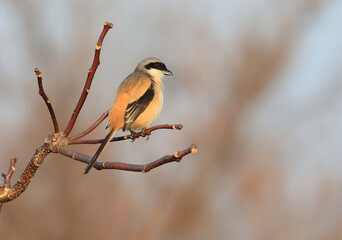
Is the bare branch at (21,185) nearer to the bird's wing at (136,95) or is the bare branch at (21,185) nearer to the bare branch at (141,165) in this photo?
the bare branch at (141,165)

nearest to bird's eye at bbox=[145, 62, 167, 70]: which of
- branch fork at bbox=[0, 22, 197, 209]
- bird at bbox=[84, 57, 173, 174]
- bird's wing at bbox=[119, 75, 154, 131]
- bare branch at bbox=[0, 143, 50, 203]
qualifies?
bird at bbox=[84, 57, 173, 174]

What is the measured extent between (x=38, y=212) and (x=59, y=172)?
2.22ft

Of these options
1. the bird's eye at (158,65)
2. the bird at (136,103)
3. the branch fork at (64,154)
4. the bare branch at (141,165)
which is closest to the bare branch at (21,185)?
Answer: the branch fork at (64,154)

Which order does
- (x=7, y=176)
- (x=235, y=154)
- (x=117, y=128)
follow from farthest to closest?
(x=235, y=154)
(x=117, y=128)
(x=7, y=176)

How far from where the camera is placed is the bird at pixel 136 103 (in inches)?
145

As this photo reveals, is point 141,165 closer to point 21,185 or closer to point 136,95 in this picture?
point 21,185

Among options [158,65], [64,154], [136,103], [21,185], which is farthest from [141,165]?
[158,65]

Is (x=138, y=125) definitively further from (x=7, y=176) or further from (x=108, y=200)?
(x=108, y=200)

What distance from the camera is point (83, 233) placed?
7535 mm

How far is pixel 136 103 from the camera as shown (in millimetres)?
3844

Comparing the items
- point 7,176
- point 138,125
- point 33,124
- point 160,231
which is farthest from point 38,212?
point 7,176

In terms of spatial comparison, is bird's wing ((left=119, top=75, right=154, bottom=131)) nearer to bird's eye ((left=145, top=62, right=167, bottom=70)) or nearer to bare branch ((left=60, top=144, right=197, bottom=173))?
bird's eye ((left=145, top=62, right=167, bottom=70))

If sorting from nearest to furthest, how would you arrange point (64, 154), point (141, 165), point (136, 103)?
point (141, 165) < point (64, 154) < point (136, 103)

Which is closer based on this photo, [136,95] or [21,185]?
[21,185]
